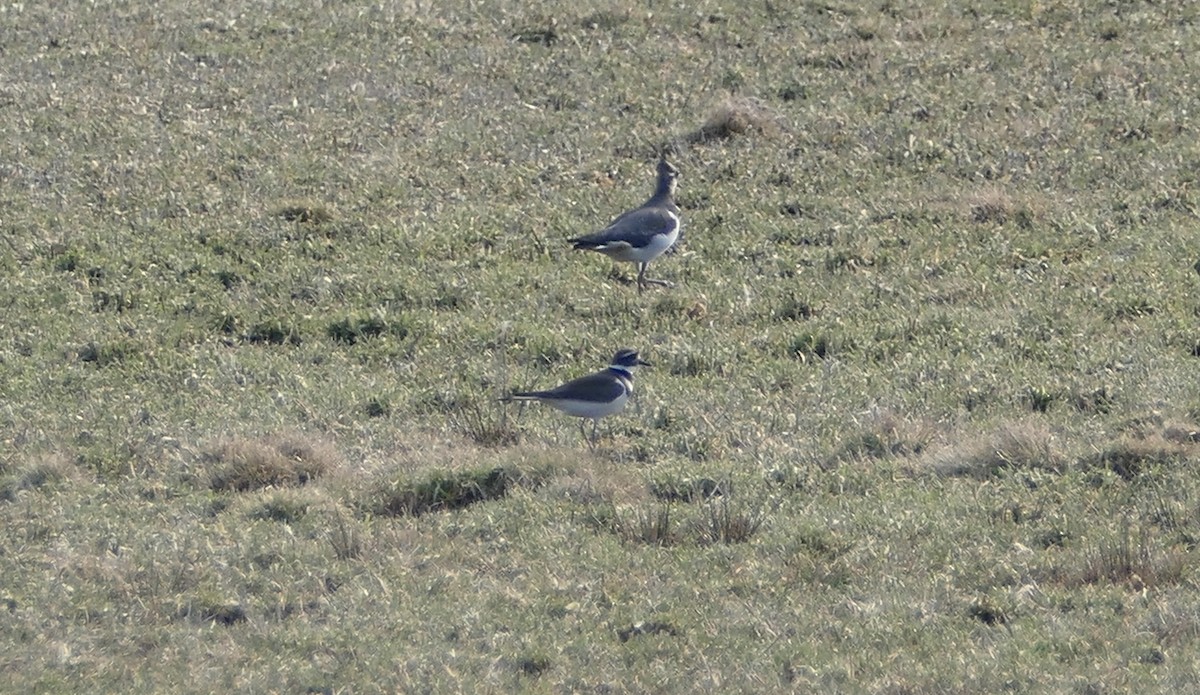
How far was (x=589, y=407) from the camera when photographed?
12609mm

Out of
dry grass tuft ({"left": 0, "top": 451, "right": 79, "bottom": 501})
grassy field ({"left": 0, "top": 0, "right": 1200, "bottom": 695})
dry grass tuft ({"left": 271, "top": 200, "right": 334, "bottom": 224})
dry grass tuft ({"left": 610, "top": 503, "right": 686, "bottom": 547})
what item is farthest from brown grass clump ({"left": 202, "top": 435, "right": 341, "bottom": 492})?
dry grass tuft ({"left": 271, "top": 200, "right": 334, "bottom": 224})

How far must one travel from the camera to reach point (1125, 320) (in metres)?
15.4

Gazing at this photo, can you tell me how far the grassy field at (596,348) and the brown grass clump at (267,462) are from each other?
0.08ft

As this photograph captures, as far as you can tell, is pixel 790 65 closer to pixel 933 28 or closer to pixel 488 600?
pixel 933 28

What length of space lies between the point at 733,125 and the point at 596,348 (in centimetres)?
666

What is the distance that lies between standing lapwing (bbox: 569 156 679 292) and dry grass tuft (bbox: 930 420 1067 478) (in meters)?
5.23

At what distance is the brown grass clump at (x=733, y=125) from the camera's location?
834 inches

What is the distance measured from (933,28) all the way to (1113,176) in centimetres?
622

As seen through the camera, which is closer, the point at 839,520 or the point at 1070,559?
the point at 1070,559

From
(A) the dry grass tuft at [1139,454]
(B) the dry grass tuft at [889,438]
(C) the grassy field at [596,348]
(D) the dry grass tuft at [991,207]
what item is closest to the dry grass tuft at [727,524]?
(C) the grassy field at [596,348]

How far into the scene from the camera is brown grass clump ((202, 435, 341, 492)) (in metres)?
12.0

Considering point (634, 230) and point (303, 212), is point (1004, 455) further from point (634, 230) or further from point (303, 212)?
point (303, 212)

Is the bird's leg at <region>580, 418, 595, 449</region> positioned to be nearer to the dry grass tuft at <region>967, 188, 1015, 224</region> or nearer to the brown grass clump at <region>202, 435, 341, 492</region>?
the brown grass clump at <region>202, 435, 341, 492</region>

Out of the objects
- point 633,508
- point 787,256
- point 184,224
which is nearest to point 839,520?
point 633,508
